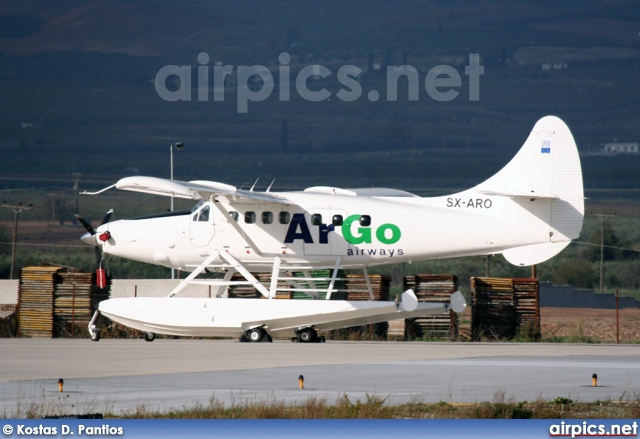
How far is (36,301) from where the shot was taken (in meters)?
32.1

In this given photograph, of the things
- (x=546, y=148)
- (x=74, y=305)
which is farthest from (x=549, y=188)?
(x=74, y=305)

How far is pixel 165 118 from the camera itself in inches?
7254

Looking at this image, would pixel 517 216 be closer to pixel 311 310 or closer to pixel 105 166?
pixel 311 310

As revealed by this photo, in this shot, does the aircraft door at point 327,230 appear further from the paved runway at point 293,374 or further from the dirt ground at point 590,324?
the dirt ground at point 590,324

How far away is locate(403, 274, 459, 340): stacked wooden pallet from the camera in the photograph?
31188 mm

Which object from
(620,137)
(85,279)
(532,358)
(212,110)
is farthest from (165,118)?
(532,358)

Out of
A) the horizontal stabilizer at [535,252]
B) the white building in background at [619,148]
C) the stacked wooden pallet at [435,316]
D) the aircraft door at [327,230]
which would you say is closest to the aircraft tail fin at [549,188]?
the horizontal stabilizer at [535,252]

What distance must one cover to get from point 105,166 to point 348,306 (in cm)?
12451

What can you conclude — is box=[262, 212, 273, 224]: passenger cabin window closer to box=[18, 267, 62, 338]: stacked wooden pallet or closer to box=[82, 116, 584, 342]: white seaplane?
box=[82, 116, 584, 342]: white seaplane

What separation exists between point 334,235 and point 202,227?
3186mm

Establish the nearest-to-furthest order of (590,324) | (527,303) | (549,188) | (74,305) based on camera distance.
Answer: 1. (549,188)
2. (527,303)
3. (74,305)
4. (590,324)

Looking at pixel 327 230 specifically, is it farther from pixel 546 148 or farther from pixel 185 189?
pixel 546 148

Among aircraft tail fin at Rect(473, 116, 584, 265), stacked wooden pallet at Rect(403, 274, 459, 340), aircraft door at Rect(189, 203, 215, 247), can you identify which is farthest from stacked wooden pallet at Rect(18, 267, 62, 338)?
aircraft tail fin at Rect(473, 116, 584, 265)

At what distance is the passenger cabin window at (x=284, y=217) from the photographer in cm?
2764
